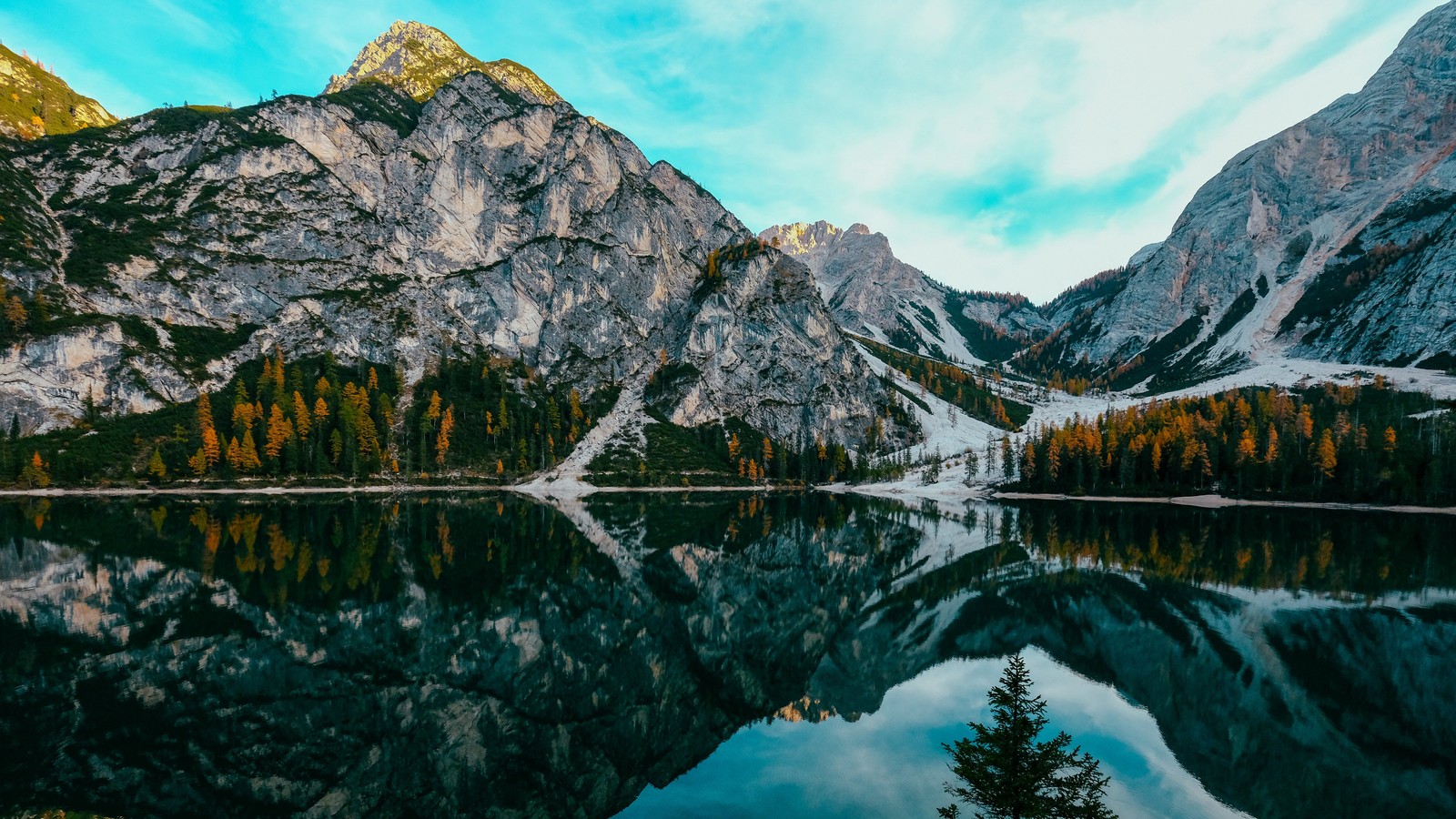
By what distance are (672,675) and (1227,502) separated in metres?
144

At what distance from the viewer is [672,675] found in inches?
1344

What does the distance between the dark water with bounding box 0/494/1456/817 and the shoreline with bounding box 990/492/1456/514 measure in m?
63.4

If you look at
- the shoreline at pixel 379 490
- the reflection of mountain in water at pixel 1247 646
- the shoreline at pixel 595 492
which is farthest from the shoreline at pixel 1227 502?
the shoreline at pixel 379 490

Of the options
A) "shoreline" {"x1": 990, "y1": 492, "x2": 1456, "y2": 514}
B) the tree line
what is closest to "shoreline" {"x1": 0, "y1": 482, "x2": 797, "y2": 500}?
"shoreline" {"x1": 990, "y1": 492, "x2": 1456, "y2": 514}

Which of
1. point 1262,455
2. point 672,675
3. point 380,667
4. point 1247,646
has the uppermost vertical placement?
point 1262,455

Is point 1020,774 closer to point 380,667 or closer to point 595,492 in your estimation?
point 380,667

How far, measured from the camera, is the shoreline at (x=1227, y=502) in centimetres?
11362

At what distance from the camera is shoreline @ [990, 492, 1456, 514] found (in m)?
114

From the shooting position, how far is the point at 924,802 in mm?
21203

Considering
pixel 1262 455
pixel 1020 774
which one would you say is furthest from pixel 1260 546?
pixel 1020 774

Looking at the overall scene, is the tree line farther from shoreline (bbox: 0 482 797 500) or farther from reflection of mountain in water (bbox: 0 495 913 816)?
reflection of mountain in water (bbox: 0 495 913 816)

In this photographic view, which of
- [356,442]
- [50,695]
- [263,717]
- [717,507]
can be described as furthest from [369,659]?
[356,442]

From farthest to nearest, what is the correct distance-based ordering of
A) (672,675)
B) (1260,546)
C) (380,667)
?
(1260,546), (672,675), (380,667)

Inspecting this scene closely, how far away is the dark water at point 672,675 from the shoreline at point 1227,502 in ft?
208
